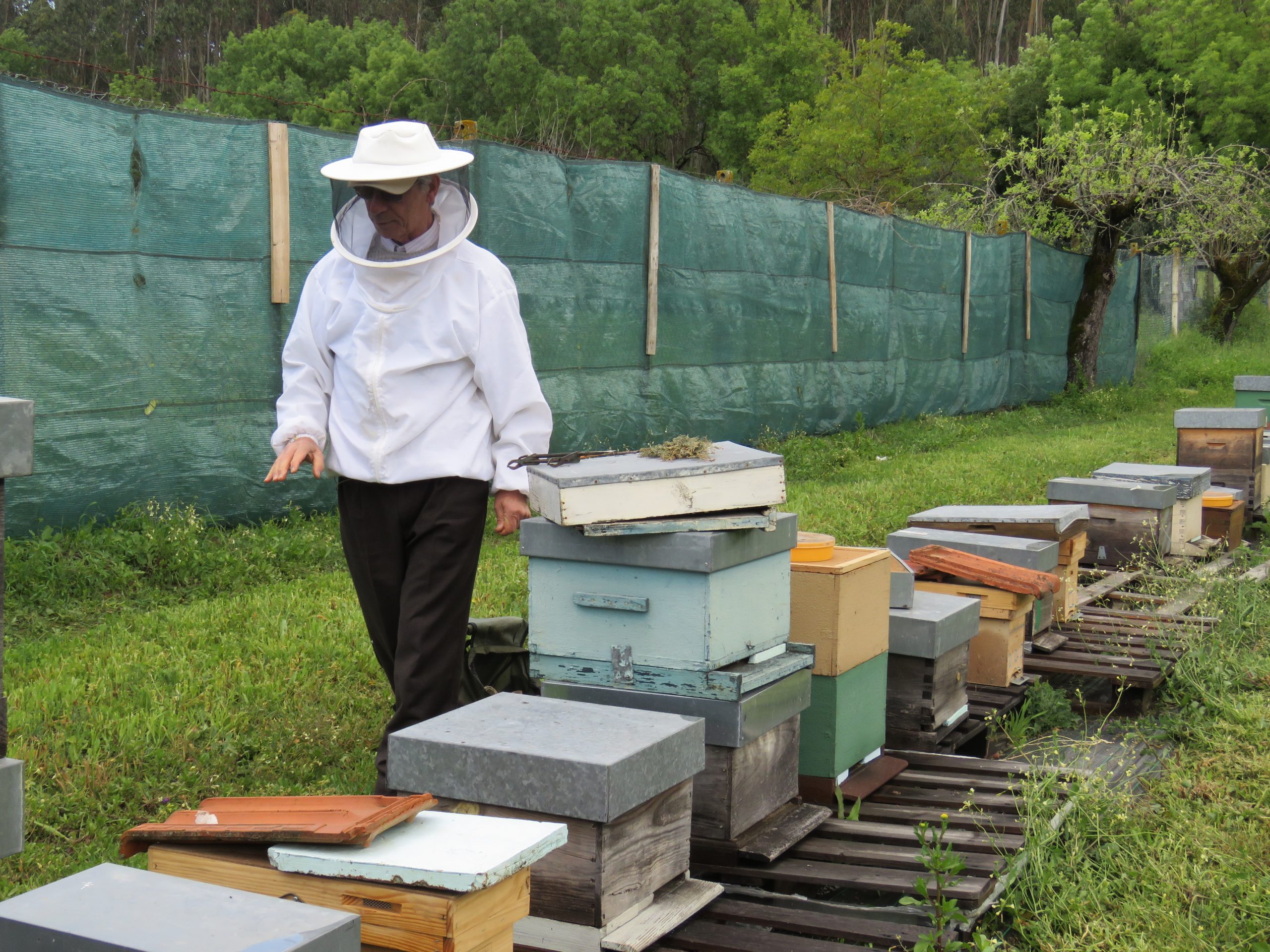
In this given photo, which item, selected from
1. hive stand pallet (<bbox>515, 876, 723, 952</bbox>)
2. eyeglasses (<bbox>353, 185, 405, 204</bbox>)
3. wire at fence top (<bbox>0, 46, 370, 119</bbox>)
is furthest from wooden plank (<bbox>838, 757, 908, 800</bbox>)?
wire at fence top (<bbox>0, 46, 370, 119</bbox>)

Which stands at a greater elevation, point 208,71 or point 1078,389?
point 208,71

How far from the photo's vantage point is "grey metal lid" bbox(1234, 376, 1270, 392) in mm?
9211

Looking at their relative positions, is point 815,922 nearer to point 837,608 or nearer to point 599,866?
point 599,866

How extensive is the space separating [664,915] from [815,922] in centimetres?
36

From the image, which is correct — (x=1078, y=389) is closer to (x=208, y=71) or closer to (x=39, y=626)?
(x=39, y=626)

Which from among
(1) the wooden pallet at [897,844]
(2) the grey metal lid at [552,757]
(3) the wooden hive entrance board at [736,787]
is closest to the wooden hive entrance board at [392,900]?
(2) the grey metal lid at [552,757]

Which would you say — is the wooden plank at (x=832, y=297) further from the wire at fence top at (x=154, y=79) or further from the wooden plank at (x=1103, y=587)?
the wooden plank at (x=1103, y=587)

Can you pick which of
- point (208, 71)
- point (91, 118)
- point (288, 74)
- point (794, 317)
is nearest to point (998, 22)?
point (288, 74)

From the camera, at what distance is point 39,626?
500cm

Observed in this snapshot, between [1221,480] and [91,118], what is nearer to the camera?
[91,118]

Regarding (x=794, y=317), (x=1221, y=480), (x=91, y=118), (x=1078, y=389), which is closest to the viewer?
(x=91, y=118)

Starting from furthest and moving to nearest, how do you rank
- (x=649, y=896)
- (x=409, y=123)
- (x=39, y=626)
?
(x=39, y=626) → (x=409, y=123) → (x=649, y=896)

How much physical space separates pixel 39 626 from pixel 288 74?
54657 millimetres

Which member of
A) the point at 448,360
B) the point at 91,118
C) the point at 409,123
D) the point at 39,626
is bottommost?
the point at 39,626
